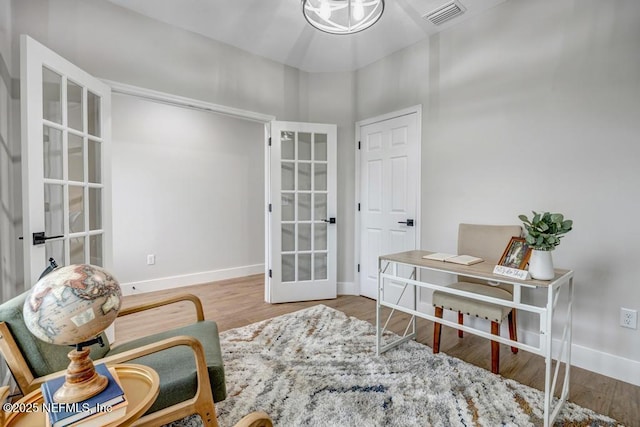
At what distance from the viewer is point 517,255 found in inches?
66.5

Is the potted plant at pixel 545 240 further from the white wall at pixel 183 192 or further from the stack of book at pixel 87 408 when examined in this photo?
the white wall at pixel 183 192

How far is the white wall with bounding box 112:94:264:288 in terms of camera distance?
376 cm

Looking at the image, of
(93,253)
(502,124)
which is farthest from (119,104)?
(502,124)

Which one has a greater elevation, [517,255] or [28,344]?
[517,255]

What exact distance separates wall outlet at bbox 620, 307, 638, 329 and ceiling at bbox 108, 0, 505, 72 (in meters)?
2.37

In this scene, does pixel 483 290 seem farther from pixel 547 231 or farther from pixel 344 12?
pixel 344 12

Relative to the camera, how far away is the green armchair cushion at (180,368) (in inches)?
48.3

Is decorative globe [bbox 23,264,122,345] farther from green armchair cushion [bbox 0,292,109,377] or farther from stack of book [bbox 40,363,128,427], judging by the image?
green armchair cushion [bbox 0,292,109,377]

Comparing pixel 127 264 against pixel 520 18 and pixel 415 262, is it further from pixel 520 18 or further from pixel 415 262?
pixel 520 18

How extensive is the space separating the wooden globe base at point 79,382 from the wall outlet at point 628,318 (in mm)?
2743

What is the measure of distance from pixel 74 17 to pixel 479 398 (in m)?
3.68

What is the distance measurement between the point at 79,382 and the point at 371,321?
7.69ft

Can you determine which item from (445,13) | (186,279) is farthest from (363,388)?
(186,279)

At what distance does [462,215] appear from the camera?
2693mm
